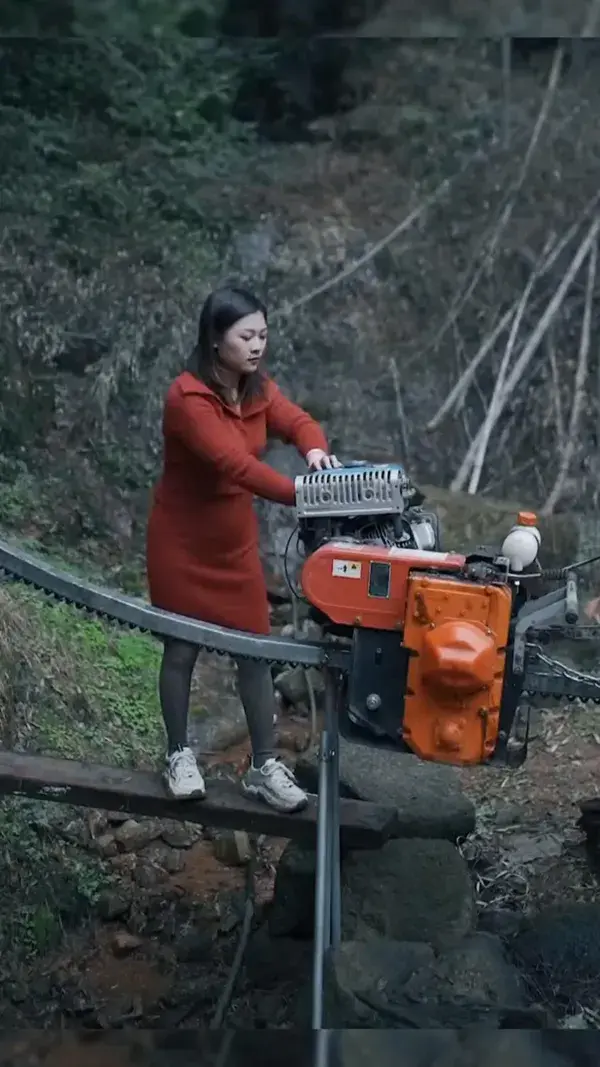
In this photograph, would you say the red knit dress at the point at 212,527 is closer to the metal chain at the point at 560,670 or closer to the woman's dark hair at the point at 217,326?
the woman's dark hair at the point at 217,326

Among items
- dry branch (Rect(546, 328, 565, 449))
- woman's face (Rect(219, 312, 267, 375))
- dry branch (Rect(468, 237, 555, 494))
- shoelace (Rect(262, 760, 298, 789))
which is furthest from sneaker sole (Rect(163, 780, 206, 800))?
dry branch (Rect(546, 328, 565, 449))

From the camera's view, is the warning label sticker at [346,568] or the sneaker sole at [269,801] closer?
the warning label sticker at [346,568]

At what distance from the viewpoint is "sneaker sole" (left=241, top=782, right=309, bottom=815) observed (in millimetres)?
1898

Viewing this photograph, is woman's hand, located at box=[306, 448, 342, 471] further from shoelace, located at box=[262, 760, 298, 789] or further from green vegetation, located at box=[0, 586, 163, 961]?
green vegetation, located at box=[0, 586, 163, 961]

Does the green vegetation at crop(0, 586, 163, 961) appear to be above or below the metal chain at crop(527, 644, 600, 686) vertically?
below

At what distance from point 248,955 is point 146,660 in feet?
3.62

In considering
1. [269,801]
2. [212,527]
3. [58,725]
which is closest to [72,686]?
[58,725]

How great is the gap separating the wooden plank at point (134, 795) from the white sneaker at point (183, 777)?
17 millimetres

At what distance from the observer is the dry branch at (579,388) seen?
11.5 feet

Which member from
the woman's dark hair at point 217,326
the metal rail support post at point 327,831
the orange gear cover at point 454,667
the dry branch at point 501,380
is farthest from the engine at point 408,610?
the dry branch at point 501,380

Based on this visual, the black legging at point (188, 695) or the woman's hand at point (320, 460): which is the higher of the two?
the woman's hand at point (320, 460)

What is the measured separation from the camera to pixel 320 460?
170 cm

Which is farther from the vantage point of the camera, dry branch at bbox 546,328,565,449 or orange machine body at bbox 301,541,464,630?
dry branch at bbox 546,328,565,449

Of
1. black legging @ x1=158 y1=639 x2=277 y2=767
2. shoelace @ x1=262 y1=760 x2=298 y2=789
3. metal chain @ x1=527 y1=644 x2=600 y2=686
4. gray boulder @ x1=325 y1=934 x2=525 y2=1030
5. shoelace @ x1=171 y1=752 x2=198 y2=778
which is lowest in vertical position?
gray boulder @ x1=325 y1=934 x2=525 y2=1030
